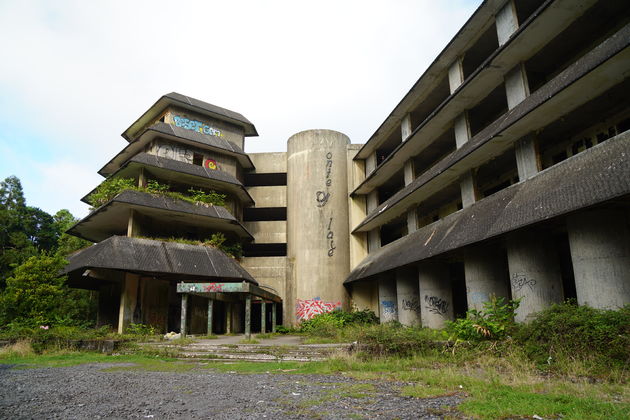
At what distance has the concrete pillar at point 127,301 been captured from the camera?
20.4 meters

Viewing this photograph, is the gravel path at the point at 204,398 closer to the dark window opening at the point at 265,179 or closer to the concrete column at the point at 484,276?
the concrete column at the point at 484,276

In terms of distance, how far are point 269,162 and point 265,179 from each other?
5.12 feet

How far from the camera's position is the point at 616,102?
41.2 feet

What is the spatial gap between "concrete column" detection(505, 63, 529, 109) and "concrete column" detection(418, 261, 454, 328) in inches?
308

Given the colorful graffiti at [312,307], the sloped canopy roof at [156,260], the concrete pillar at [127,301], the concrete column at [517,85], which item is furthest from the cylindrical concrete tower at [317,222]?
the concrete column at [517,85]

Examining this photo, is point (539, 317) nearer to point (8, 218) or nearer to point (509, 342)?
point (509, 342)

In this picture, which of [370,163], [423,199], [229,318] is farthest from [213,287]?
[370,163]

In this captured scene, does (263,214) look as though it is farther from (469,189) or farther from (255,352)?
(255,352)

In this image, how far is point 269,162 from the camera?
32719 mm

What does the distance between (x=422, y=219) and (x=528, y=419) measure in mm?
19946

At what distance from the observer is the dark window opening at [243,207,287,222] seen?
32812 millimetres

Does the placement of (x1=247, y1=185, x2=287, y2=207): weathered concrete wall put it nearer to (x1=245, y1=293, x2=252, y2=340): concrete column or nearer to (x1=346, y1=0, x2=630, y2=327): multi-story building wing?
(x1=346, y1=0, x2=630, y2=327): multi-story building wing

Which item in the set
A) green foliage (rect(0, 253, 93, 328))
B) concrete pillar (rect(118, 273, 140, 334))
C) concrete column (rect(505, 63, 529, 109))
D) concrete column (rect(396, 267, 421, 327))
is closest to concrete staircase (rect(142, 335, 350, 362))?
green foliage (rect(0, 253, 93, 328))

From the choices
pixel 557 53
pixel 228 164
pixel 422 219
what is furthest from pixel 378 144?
pixel 557 53
